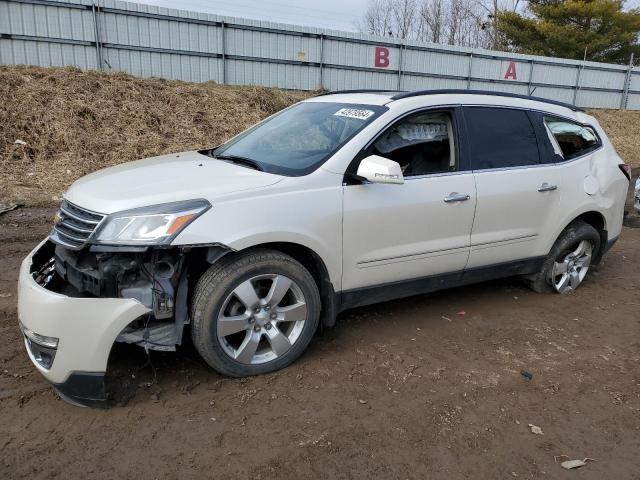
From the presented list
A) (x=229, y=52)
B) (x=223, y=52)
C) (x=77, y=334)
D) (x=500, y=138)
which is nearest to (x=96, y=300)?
(x=77, y=334)

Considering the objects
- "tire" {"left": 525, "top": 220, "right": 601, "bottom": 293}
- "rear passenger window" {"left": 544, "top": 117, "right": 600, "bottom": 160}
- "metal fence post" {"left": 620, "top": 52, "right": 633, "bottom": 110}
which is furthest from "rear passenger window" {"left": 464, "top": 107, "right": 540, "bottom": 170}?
"metal fence post" {"left": 620, "top": 52, "right": 633, "bottom": 110}

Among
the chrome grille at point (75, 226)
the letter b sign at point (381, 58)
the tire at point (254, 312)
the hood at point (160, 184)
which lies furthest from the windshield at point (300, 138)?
the letter b sign at point (381, 58)

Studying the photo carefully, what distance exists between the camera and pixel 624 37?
30859 millimetres

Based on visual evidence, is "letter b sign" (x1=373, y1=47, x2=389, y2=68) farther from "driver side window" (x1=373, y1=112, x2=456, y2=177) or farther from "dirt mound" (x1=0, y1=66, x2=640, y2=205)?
"driver side window" (x1=373, y1=112, x2=456, y2=177)

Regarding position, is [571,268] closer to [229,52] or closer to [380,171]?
[380,171]

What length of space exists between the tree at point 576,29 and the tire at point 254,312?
31.9 metres

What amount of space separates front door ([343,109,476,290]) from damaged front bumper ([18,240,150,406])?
4.75ft

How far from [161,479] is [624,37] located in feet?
117

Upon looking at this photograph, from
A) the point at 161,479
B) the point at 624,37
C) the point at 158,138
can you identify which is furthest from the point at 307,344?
the point at 624,37

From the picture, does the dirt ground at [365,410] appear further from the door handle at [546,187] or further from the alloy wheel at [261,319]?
the door handle at [546,187]

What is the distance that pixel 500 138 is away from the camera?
438 centimetres

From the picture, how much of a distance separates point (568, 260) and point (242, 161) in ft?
10.3

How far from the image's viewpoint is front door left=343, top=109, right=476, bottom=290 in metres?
3.62

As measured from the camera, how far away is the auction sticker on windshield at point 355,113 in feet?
12.7
